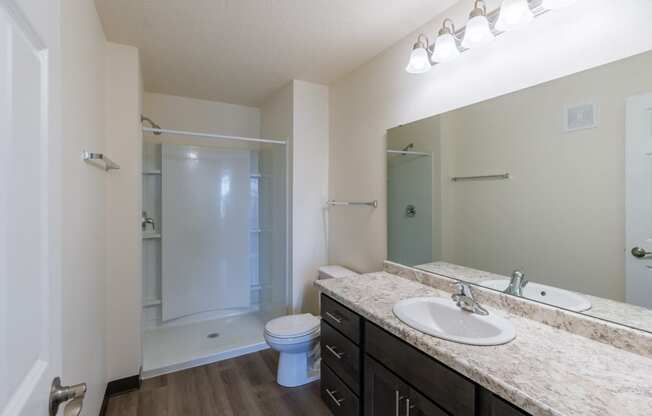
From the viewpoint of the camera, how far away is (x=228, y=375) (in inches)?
86.8

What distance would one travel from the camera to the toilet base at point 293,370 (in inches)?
81.4

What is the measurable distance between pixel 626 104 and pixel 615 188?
0.99 feet

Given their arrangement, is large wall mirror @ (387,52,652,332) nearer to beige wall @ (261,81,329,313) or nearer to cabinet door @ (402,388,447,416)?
cabinet door @ (402,388,447,416)

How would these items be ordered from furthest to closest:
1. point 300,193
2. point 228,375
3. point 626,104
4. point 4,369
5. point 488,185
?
point 300,193, point 228,375, point 488,185, point 626,104, point 4,369

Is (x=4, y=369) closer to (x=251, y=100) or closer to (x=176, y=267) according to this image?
(x=176, y=267)

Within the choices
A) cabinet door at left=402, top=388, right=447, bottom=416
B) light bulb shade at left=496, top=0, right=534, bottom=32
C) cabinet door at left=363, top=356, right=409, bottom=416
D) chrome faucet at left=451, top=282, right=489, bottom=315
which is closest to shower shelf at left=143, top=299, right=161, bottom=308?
cabinet door at left=363, top=356, right=409, bottom=416

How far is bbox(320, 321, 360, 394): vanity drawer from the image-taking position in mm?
1461

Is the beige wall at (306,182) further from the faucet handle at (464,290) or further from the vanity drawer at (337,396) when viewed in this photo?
the faucet handle at (464,290)

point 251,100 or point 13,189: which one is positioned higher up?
point 251,100

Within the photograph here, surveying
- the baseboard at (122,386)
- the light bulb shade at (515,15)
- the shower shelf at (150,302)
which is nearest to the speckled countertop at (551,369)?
the light bulb shade at (515,15)

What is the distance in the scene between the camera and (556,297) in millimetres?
1234

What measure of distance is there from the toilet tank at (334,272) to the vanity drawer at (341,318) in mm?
601

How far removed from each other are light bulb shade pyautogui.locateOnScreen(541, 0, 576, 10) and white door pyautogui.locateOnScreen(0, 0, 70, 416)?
1607 mm

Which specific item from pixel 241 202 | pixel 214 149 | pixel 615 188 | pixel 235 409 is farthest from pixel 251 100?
pixel 615 188
